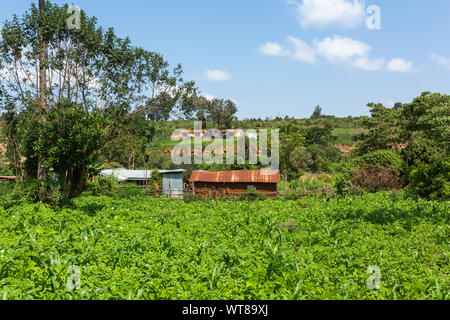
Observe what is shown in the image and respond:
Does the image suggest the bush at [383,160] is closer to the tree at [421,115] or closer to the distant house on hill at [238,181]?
the tree at [421,115]

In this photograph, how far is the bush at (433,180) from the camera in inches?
535

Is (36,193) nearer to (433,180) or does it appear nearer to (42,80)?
(42,80)

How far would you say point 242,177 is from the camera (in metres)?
25.6

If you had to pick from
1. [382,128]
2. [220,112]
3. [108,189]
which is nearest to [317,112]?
[220,112]

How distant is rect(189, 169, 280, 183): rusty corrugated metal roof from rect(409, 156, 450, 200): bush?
10.6 metres

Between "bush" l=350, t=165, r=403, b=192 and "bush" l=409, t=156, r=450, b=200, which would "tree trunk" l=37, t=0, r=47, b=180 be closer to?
"bush" l=409, t=156, r=450, b=200

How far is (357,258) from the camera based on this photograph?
22.9ft

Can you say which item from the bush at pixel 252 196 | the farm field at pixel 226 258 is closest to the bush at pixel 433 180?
the farm field at pixel 226 258

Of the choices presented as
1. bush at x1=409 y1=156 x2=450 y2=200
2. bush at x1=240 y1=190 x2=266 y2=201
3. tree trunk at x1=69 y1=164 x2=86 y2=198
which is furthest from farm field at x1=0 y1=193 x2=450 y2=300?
bush at x1=240 y1=190 x2=266 y2=201

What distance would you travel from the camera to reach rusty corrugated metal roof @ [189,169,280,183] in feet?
82.2

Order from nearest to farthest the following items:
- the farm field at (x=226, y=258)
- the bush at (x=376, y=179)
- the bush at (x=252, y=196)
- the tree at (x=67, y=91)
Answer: the farm field at (x=226, y=258)
the tree at (x=67, y=91)
the bush at (x=252, y=196)
the bush at (x=376, y=179)
